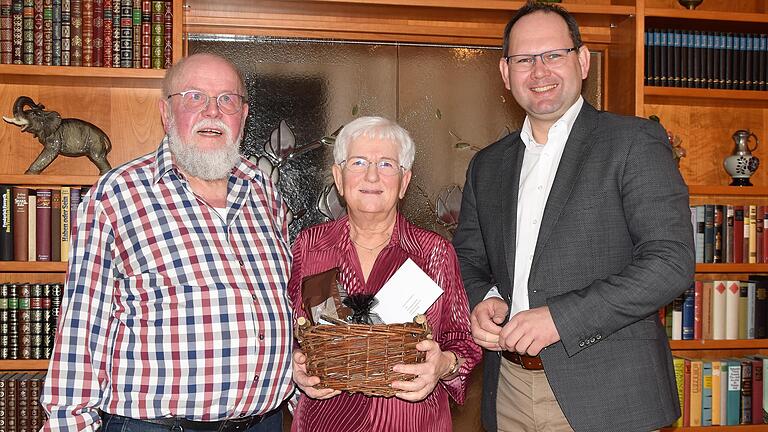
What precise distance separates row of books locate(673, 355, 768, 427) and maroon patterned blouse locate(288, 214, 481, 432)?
1899 mm

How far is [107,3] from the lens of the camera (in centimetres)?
313

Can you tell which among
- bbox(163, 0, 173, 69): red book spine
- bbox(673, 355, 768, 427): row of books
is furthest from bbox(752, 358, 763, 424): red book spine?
bbox(163, 0, 173, 69): red book spine

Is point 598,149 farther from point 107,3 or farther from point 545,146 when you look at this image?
point 107,3

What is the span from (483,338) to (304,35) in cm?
201

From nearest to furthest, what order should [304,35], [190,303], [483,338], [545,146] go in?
[190,303] → [483,338] → [545,146] → [304,35]

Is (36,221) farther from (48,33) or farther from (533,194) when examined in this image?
(533,194)

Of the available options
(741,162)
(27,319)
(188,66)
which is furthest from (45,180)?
(741,162)

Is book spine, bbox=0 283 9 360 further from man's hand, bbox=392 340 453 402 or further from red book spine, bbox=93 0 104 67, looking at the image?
man's hand, bbox=392 340 453 402

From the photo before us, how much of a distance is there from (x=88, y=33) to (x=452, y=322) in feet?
6.77

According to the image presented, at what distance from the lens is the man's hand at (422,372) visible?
175 cm

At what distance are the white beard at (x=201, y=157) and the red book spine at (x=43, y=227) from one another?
1.32m

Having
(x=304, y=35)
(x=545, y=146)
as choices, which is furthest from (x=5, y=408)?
(x=545, y=146)

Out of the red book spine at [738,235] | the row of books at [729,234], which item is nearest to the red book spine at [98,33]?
the row of books at [729,234]

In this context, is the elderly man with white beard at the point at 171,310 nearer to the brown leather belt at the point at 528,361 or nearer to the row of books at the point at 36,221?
the brown leather belt at the point at 528,361
